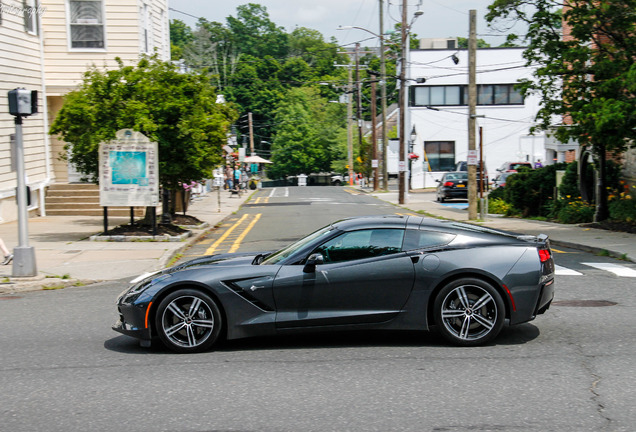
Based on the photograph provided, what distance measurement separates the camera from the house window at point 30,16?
2314 cm

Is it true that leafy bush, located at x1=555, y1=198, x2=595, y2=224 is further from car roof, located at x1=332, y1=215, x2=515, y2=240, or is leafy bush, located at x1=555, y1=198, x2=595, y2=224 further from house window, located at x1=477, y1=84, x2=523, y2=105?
house window, located at x1=477, y1=84, x2=523, y2=105

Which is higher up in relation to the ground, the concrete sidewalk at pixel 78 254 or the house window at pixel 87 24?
the house window at pixel 87 24

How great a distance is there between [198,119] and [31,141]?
28.6 ft

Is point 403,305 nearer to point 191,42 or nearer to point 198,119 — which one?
point 198,119

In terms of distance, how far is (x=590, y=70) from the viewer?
18.5 m

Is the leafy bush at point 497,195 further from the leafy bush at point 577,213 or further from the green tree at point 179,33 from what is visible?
the green tree at point 179,33

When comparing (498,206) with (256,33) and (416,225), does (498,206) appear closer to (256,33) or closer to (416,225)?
(416,225)

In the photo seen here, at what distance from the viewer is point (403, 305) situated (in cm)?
695

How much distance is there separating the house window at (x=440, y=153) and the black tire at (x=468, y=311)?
53.7m

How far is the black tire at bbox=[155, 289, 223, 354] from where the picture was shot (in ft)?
22.7

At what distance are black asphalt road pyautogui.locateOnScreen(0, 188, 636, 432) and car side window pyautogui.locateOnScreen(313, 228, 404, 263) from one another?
3.07 ft

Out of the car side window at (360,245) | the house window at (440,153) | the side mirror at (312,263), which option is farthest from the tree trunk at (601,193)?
the house window at (440,153)

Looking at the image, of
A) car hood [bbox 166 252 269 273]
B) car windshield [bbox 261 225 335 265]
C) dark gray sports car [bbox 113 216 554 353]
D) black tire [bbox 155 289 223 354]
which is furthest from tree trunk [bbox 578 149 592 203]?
black tire [bbox 155 289 223 354]

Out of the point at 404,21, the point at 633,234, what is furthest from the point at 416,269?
the point at 404,21
